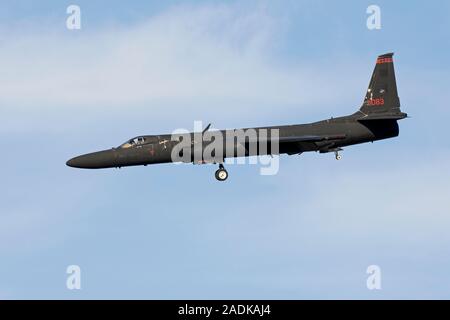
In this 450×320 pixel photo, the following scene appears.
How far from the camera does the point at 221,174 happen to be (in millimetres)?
66688

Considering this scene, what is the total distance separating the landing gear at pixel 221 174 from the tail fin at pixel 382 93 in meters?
10.5

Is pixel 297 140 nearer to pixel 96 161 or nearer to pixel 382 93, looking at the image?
pixel 382 93

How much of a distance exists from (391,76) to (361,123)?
476 centimetres

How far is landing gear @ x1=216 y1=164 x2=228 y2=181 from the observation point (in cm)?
6662

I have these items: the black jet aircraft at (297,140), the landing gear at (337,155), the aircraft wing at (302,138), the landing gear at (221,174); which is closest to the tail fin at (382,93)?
the black jet aircraft at (297,140)

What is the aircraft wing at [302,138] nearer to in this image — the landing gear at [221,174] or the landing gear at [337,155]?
the landing gear at [337,155]

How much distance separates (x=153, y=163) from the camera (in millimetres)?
67688

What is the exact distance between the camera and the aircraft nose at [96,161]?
67.6 m

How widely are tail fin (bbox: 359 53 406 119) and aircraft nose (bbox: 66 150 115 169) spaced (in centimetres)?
1765
